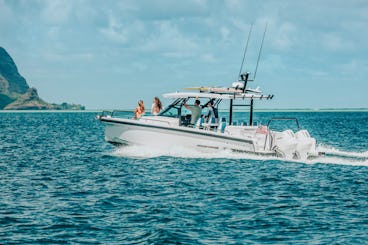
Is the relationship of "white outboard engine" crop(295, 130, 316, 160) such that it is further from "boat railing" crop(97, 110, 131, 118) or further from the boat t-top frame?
"boat railing" crop(97, 110, 131, 118)

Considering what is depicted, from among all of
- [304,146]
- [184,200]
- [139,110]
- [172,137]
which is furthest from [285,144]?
[184,200]

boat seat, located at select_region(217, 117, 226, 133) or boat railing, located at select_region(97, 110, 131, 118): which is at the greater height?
boat railing, located at select_region(97, 110, 131, 118)

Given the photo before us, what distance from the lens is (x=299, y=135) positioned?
76.5 ft

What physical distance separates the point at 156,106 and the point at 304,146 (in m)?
6.66

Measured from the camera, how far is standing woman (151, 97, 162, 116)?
25078 millimetres

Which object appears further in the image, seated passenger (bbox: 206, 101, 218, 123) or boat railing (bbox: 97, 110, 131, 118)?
boat railing (bbox: 97, 110, 131, 118)

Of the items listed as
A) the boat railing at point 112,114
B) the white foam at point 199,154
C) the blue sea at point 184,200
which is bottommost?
the blue sea at point 184,200

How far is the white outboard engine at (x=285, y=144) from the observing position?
2300 centimetres

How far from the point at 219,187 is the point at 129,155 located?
8445mm

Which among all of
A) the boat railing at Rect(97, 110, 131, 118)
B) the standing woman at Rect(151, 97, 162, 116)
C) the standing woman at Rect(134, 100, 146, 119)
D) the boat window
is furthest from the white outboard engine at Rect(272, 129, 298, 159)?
the boat railing at Rect(97, 110, 131, 118)

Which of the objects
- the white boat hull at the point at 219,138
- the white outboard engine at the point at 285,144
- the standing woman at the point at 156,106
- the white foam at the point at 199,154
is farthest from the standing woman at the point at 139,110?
the white outboard engine at the point at 285,144

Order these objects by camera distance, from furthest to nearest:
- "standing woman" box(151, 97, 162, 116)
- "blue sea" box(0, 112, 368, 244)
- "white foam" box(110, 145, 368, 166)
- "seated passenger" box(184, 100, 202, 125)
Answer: "standing woman" box(151, 97, 162, 116)
"seated passenger" box(184, 100, 202, 125)
"white foam" box(110, 145, 368, 166)
"blue sea" box(0, 112, 368, 244)

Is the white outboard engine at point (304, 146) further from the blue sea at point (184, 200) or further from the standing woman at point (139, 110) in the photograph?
the standing woman at point (139, 110)

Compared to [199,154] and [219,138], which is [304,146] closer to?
[219,138]
